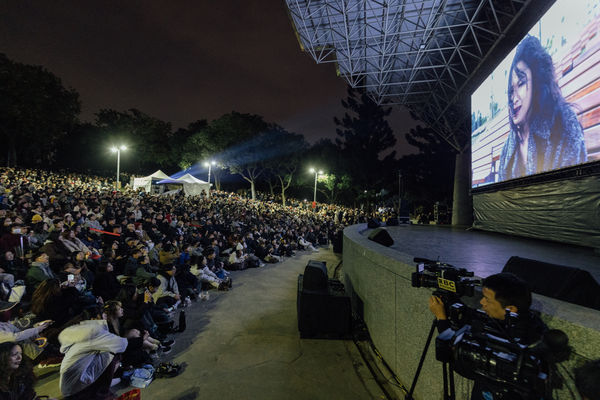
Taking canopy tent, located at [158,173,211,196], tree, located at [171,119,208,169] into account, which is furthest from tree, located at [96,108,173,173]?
canopy tent, located at [158,173,211,196]

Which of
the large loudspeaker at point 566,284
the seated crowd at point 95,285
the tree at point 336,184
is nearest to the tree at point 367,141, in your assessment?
the tree at point 336,184

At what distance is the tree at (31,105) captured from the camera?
81.7 ft

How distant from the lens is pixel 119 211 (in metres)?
11.9

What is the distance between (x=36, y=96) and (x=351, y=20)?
31.7 meters

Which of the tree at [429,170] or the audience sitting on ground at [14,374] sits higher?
the tree at [429,170]

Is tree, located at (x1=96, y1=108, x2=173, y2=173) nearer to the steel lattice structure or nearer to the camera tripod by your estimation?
the steel lattice structure

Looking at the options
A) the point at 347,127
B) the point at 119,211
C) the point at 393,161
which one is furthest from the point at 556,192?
the point at 347,127

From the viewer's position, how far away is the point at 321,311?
5.10m

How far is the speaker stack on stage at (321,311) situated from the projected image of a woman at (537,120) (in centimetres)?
595

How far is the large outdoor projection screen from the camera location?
5473 mm

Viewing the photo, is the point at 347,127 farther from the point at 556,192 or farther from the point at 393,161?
the point at 556,192

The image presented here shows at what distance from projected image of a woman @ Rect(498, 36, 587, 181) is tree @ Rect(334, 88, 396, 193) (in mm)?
25302

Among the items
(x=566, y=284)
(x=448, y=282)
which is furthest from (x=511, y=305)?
(x=566, y=284)

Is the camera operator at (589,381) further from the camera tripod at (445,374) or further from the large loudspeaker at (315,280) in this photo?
the large loudspeaker at (315,280)
